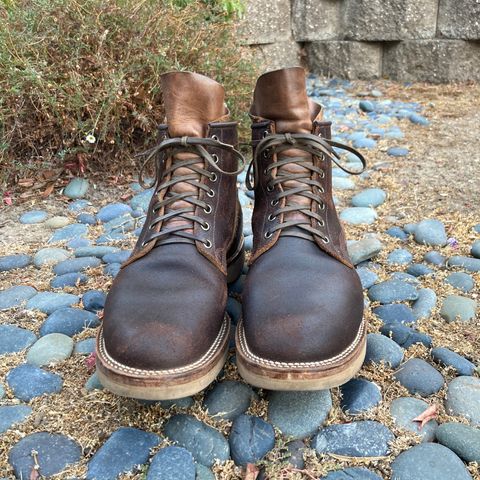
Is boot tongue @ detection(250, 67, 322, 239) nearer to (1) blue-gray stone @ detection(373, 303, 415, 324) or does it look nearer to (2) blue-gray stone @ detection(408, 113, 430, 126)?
(1) blue-gray stone @ detection(373, 303, 415, 324)

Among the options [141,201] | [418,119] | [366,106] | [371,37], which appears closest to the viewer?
[141,201]

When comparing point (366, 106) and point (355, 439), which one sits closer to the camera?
point (355, 439)

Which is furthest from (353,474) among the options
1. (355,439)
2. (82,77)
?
(82,77)

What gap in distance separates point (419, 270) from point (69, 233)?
133 cm

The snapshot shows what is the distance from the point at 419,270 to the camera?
1782mm

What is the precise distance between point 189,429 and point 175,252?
39 centimetres

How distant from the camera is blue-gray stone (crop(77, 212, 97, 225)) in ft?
7.47

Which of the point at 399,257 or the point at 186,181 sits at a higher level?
the point at 186,181

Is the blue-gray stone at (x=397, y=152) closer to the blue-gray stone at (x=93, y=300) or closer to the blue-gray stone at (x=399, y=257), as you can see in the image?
the blue-gray stone at (x=399, y=257)

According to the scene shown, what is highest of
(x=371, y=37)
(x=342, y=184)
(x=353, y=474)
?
(x=353, y=474)

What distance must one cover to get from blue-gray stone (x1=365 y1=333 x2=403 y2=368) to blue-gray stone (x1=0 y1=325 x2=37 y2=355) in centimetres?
88

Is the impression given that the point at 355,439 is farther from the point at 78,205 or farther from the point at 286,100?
the point at 78,205

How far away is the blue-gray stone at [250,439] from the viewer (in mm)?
1084

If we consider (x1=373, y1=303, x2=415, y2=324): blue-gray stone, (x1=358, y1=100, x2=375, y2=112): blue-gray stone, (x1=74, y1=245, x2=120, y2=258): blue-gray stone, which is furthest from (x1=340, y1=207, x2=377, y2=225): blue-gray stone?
(x1=358, y1=100, x2=375, y2=112): blue-gray stone
